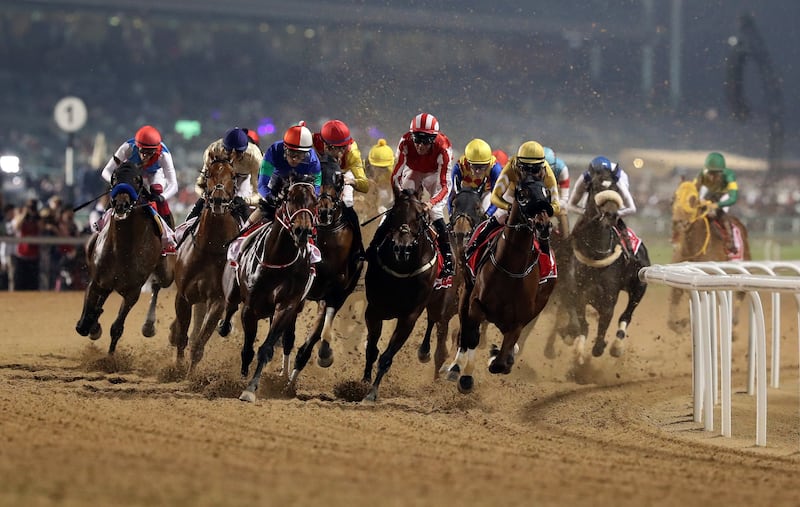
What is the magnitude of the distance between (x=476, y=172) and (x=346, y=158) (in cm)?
129

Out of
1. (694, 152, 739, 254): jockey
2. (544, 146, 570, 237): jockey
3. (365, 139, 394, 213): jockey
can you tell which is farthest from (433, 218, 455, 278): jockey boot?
(694, 152, 739, 254): jockey

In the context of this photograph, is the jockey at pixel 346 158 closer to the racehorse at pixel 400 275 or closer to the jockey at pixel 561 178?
the racehorse at pixel 400 275

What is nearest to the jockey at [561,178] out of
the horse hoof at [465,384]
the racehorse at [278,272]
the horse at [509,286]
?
the horse at [509,286]

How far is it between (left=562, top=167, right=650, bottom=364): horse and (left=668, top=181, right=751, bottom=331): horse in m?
2.65

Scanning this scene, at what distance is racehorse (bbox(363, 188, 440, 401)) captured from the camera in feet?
Answer: 26.9

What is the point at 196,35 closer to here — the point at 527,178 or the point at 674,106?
the point at 674,106

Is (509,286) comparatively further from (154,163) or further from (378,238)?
(154,163)

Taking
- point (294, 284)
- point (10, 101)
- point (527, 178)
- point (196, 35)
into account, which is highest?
point (196, 35)

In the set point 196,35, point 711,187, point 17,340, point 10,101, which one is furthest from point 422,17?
point 17,340

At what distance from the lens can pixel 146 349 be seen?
1098cm

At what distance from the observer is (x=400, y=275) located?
8422 mm

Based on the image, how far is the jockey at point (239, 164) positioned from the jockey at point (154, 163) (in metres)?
0.25

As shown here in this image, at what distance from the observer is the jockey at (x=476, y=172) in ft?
31.7

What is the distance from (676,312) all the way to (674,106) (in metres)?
29.5
